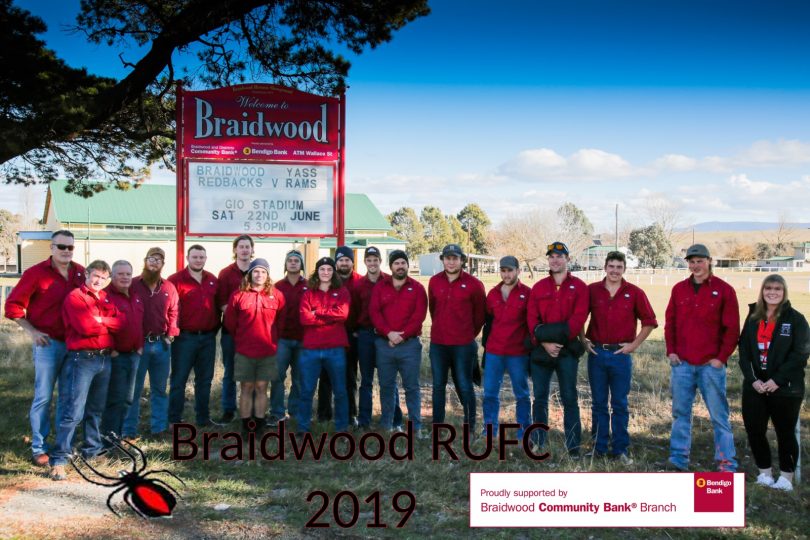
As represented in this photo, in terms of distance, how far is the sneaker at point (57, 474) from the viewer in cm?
551

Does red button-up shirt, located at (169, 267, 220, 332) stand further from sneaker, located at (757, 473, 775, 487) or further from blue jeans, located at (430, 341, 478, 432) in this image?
sneaker, located at (757, 473, 775, 487)

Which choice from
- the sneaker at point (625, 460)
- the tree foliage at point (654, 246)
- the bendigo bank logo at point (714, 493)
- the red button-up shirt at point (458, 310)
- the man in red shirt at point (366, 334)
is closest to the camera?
the bendigo bank logo at point (714, 493)

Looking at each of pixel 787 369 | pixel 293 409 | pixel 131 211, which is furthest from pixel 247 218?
pixel 131 211

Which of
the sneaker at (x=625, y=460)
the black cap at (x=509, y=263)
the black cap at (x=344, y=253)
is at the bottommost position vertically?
the sneaker at (x=625, y=460)

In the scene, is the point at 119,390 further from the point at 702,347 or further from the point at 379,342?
the point at 702,347

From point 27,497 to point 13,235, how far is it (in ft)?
247

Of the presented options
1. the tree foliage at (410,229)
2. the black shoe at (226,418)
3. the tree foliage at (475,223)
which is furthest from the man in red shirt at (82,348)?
the tree foliage at (475,223)

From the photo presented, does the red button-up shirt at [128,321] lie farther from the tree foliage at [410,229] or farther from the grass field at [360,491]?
the tree foliage at [410,229]

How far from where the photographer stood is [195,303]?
280 inches

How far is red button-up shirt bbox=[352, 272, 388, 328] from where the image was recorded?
729 cm

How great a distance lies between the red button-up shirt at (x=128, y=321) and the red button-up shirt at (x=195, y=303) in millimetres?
871

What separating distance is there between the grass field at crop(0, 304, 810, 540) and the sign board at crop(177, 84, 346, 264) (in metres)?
2.83

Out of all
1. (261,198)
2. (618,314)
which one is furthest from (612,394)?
(261,198)

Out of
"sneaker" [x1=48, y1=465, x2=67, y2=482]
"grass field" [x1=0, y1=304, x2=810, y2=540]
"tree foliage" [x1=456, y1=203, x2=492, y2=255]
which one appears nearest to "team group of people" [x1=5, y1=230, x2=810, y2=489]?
"sneaker" [x1=48, y1=465, x2=67, y2=482]
